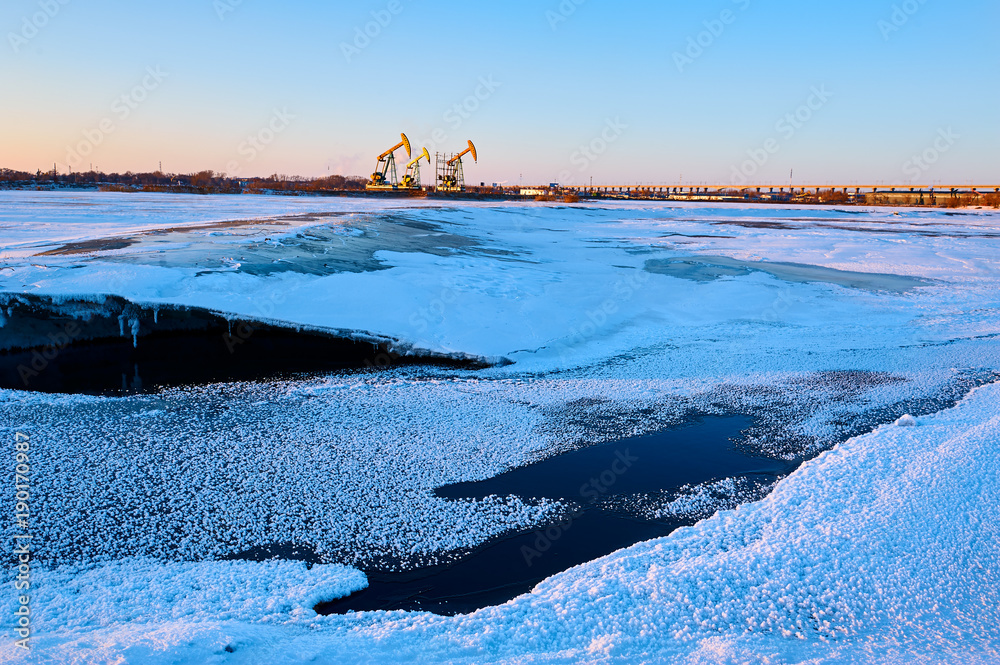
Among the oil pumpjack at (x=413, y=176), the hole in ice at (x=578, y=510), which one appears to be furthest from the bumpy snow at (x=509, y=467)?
the oil pumpjack at (x=413, y=176)

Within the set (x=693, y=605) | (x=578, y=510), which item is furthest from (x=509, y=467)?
(x=693, y=605)

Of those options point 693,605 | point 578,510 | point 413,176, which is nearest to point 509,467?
point 578,510

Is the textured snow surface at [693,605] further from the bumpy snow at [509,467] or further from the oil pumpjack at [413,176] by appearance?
the oil pumpjack at [413,176]

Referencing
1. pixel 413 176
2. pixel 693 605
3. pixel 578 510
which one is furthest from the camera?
pixel 413 176

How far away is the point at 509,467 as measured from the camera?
5.05 metres

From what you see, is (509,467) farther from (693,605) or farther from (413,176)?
(413,176)

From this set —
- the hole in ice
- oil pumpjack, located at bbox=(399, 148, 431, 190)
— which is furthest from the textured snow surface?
oil pumpjack, located at bbox=(399, 148, 431, 190)

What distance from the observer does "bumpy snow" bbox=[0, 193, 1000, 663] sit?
2924mm

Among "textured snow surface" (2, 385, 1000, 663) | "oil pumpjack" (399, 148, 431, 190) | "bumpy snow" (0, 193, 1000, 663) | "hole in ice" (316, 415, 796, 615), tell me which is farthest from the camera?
"oil pumpjack" (399, 148, 431, 190)

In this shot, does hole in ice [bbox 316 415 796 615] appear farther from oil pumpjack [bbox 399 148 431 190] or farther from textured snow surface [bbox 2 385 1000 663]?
oil pumpjack [bbox 399 148 431 190]

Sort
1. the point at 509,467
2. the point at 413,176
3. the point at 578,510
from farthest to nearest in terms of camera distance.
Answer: the point at 413,176 → the point at 509,467 → the point at 578,510

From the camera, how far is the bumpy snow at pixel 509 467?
2924 millimetres

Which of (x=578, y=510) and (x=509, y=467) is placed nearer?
(x=578, y=510)

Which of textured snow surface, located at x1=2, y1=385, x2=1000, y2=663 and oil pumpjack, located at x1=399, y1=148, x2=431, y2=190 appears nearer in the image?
textured snow surface, located at x1=2, y1=385, x2=1000, y2=663
